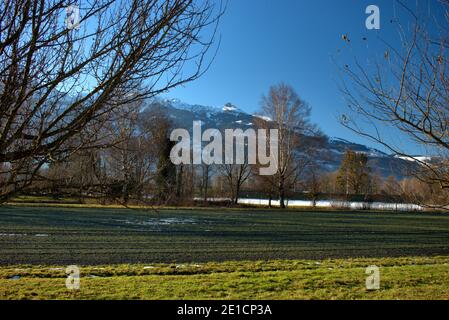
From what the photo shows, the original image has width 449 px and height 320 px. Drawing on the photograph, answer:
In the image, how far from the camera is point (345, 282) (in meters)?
7.10

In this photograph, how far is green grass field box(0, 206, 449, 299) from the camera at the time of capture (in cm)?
627

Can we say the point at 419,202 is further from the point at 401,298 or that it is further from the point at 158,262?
the point at 158,262

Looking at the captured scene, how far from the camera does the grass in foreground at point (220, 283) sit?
5.96 metres

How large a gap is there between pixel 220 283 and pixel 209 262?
11.6 ft

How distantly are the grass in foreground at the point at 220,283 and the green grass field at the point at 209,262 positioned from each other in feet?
0.05

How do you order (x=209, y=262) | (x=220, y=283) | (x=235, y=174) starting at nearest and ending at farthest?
(x=220, y=283)
(x=209, y=262)
(x=235, y=174)

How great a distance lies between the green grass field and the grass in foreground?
15 mm

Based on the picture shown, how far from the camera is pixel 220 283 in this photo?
7004 mm

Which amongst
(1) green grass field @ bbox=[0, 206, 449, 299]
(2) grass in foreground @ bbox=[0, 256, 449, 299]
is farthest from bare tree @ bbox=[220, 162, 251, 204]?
(2) grass in foreground @ bbox=[0, 256, 449, 299]

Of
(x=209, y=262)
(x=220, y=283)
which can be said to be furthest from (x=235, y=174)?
(x=220, y=283)

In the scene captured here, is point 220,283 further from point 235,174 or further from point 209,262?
point 235,174

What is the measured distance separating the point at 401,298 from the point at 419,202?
4.56 ft

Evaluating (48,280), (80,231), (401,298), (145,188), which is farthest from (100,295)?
(80,231)

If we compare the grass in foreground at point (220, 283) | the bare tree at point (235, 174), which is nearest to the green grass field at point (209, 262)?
the grass in foreground at point (220, 283)
